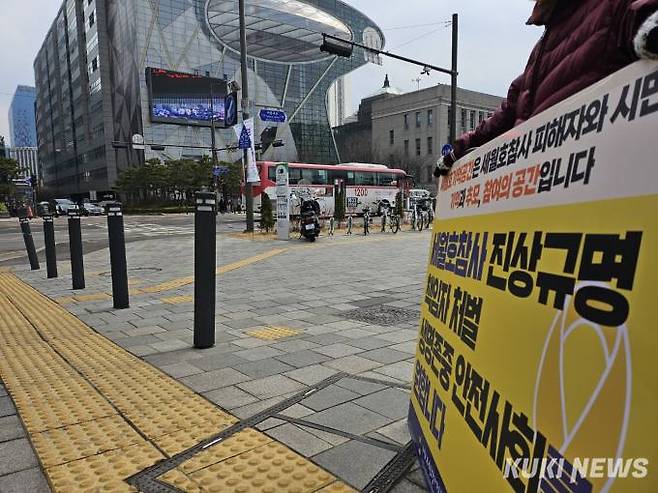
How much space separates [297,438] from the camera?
8.32ft

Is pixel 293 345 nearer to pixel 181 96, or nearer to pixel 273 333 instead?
pixel 273 333

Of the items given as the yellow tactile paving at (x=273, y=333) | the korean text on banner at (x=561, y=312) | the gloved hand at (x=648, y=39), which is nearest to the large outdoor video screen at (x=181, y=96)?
Answer: the yellow tactile paving at (x=273, y=333)

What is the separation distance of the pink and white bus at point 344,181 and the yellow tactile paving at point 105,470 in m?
23.1

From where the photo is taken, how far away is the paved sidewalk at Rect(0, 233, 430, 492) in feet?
8.25

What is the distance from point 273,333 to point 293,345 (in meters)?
0.50

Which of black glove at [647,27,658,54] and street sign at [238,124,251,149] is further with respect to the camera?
street sign at [238,124,251,149]

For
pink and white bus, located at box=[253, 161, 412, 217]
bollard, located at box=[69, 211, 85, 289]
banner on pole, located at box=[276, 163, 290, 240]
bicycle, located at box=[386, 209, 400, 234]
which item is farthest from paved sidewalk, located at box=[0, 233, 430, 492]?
pink and white bus, located at box=[253, 161, 412, 217]

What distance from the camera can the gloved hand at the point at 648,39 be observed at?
95 cm

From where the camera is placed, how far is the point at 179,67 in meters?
67.4

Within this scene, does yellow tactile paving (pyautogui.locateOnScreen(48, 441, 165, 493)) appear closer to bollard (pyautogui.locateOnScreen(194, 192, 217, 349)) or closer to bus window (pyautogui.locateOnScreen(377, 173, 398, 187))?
bollard (pyautogui.locateOnScreen(194, 192, 217, 349))

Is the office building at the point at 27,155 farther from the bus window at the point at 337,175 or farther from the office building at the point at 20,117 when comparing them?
the bus window at the point at 337,175

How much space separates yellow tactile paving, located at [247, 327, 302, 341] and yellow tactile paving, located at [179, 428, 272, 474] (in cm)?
197

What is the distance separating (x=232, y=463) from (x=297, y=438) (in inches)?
15.6

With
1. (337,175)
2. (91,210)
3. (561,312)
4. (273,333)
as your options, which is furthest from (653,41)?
(91,210)
